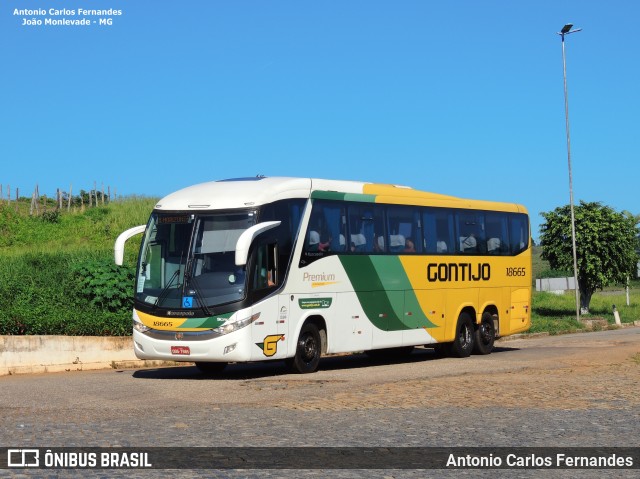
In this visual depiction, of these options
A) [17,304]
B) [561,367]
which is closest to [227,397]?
[561,367]

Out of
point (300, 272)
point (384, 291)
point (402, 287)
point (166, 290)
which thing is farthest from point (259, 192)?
point (402, 287)

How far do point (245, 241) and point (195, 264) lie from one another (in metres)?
1.40

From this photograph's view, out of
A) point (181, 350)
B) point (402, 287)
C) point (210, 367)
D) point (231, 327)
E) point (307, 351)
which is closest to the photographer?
point (231, 327)

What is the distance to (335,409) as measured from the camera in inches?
519

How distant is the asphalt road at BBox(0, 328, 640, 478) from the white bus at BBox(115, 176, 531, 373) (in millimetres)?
743

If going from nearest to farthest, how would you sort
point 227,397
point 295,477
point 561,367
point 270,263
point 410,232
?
point 295,477
point 227,397
point 270,263
point 561,367
point 410,232

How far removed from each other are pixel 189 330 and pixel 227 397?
10.4ft

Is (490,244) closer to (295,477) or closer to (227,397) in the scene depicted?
(227,397)

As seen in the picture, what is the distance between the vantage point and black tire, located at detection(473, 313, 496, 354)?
25359 millimetres

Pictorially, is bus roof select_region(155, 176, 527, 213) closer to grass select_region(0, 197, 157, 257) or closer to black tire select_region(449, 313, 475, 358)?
black tire select_region(449, 313, 475, 358)

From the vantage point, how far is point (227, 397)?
1505cm

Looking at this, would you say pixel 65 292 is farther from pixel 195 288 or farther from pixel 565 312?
pixel 565 312

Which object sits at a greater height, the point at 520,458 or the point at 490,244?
the point at 490,244

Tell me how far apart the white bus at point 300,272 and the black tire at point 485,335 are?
51 centimetres
